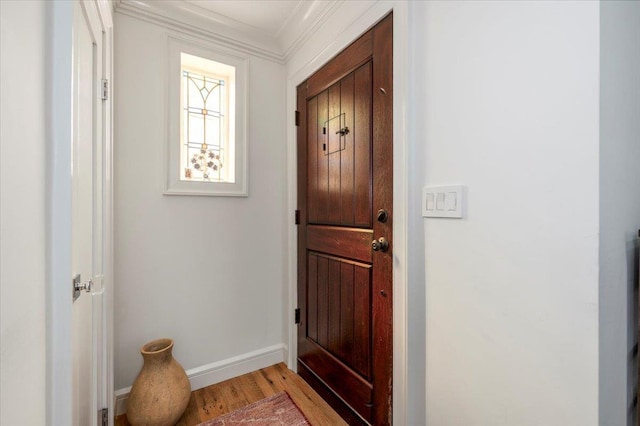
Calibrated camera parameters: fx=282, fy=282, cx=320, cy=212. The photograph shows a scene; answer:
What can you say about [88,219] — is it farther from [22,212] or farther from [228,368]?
[228,368]

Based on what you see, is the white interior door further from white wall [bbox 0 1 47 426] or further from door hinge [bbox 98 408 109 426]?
white wall [bbox 0 1 47 426]

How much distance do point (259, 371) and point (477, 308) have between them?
165 cm

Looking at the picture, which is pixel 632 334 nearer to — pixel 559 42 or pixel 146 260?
pixel 559 42

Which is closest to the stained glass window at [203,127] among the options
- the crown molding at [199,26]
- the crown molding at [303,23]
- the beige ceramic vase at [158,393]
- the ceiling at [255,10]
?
the crown molding at [199,26]

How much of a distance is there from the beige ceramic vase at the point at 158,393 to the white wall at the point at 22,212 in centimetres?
99

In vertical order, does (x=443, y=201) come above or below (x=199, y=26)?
below

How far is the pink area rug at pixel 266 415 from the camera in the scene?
1527 mm

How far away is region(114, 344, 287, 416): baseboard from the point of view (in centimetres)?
161

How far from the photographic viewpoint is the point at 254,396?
1758 millimetres

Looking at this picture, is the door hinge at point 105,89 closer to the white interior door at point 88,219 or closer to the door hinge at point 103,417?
the white interior door at point 88,219

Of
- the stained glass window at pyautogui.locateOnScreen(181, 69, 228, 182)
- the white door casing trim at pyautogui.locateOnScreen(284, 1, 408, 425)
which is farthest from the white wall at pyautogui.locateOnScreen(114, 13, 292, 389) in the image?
the white door casing trim at pyautogui.locateOnScreen(284, 1, 408, 425)

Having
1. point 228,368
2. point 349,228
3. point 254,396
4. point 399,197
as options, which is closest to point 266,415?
point 254,396

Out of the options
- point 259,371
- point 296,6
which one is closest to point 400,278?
point 259,371

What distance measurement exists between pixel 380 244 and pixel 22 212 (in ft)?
3.81
